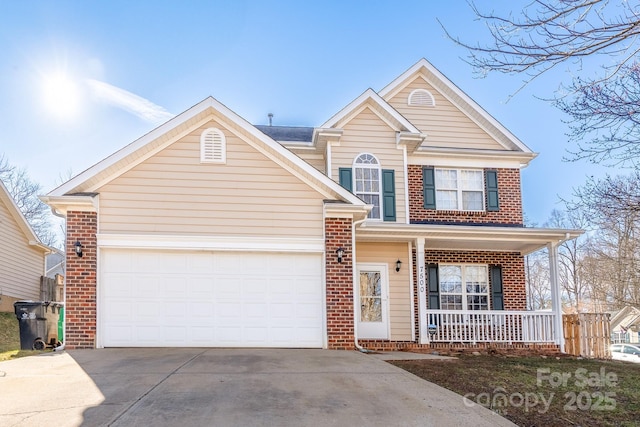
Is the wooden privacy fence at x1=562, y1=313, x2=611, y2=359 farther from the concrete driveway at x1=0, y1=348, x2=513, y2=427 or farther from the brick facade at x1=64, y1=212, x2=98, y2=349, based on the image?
the brick facade at x1=64, y1=212, x2=98, y2=349

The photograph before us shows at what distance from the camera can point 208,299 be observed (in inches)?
412

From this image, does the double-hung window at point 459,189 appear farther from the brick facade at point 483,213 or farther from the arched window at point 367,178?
the arched window at point 367,178

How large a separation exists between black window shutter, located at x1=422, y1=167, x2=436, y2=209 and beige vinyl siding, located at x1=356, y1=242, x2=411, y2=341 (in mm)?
1493

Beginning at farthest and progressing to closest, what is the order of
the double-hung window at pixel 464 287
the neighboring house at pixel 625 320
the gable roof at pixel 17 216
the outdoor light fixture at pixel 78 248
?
the neighboring house at pixel 625 320, the gable roof at pixel 17 216, the double-hung window at pixel 464 287, the outdoor light fixture at pixel 78 248

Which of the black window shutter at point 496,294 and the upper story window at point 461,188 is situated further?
the upper story window at point 461,188


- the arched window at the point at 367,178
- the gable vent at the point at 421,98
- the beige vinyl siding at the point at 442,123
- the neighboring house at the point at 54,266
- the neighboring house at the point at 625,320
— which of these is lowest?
the neighboring house at the point at 625,320

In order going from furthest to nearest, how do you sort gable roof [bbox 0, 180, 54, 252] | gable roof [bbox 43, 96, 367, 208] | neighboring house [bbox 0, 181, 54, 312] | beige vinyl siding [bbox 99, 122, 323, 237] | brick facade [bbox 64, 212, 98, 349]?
neighboring house [bbox 0, 181, 54, 312] → gable roof [bbox 0, 180, 54, 252] → beige vinyl siding [bbox 99, 122, 323, 237] → gable roof [bbox 43, 96, 367, 208] → brick facade [bbox 64, 212, 98, 349]

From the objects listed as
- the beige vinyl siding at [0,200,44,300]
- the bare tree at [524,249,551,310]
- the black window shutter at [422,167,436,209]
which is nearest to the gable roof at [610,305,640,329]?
the bare tree at [524,249,551,310]

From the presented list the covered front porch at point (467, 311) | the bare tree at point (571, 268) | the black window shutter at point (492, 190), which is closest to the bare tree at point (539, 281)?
the bare tree at point (571, 268)

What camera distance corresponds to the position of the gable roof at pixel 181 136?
10.4 meters

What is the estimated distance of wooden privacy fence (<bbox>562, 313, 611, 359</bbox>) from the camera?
43.4 ft

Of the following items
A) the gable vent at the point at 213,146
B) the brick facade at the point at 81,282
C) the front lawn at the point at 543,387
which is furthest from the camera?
the gable vent at the point at 213,146

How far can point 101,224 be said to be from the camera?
34.1 feet

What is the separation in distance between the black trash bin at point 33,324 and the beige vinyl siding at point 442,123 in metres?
10.5
